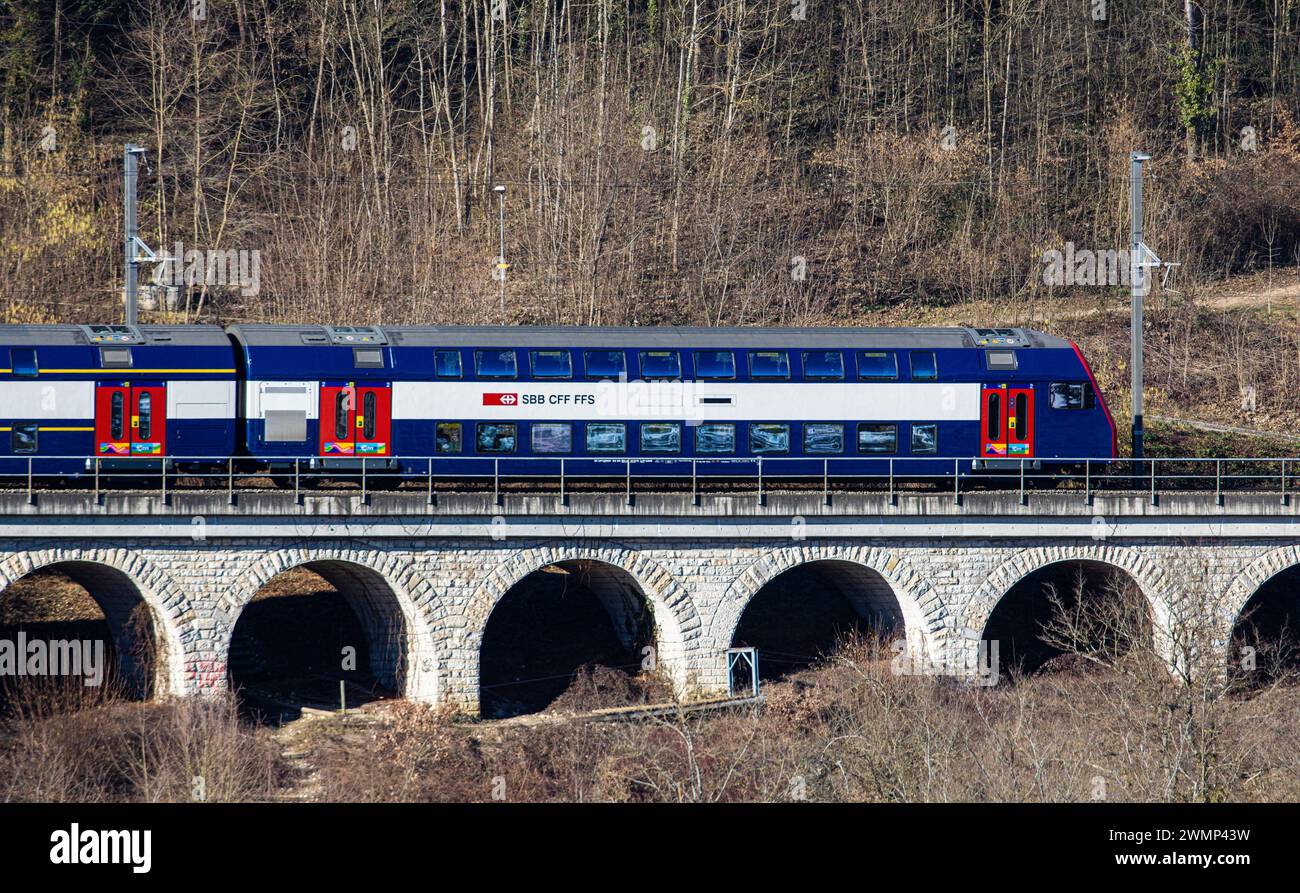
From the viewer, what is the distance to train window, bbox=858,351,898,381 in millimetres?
36844

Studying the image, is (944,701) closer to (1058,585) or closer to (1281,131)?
(1058,585)

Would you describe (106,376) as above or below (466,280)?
below

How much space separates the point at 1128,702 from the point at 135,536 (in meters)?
19.6

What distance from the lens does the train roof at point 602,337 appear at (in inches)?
1411

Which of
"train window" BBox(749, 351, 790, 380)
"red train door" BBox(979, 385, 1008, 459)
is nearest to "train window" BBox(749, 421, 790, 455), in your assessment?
"train window" BBox(749, 351, 790, 380)

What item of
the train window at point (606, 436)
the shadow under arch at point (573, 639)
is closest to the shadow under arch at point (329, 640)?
the shadow under arch at point (573, 639)

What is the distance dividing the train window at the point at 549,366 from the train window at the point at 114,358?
864 centimetres

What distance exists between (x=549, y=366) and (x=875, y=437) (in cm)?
760

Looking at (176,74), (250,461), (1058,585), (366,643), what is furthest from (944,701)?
(176,74)

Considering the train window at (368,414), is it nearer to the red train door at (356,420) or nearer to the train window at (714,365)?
the red train door at (356,420)

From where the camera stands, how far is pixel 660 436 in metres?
36.3

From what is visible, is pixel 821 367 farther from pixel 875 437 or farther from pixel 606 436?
pixel 606 436

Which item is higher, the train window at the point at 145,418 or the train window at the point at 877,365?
the train window at the point at 877,365

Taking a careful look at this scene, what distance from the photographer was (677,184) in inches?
2276
